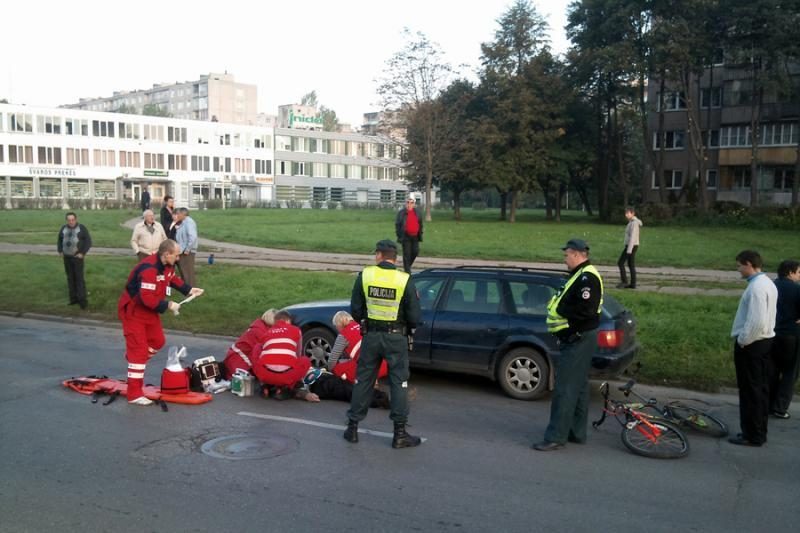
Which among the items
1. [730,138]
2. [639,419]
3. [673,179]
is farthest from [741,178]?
[639,419]

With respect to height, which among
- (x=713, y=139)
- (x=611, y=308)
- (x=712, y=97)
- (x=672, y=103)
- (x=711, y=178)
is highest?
(x=712, y=97)

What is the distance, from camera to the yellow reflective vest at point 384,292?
6.53 m

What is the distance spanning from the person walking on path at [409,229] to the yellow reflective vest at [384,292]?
9.99 meters

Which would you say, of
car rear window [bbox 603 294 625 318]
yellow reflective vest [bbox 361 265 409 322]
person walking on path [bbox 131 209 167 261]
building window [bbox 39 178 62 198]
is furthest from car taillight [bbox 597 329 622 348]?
building window [bbox 39 178 62 198]

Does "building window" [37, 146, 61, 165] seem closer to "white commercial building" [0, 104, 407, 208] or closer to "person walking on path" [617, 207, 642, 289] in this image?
"white commercial building" [0, 104, 407, 208]

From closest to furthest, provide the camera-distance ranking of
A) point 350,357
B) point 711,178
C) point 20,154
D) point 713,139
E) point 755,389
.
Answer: point 755,389
point 350,357
point 713,139
point 711,178
point 20,154

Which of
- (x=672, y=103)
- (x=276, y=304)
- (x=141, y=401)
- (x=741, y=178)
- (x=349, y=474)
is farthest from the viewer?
(x=672, y=103)

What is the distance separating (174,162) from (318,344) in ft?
276

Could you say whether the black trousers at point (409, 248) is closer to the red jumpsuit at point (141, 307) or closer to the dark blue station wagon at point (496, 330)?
the dark blue station wagon at point (496, 330)

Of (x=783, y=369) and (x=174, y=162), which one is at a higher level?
(x=174, y=162)

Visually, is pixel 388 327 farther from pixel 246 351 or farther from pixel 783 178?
pixel 783 178

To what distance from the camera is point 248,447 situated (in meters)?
6.38

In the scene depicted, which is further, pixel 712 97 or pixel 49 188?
pixel 49 188

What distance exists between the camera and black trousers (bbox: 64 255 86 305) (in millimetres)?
14828
